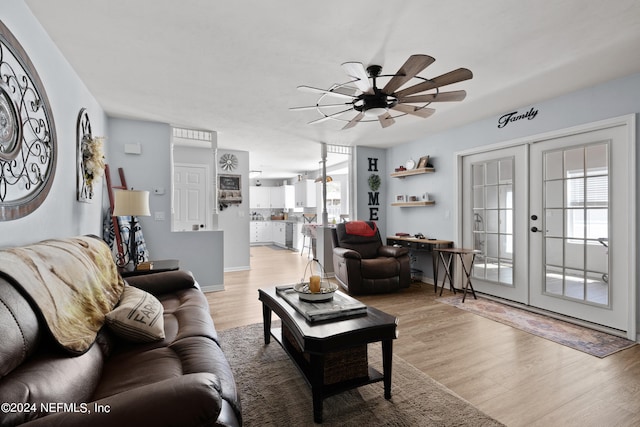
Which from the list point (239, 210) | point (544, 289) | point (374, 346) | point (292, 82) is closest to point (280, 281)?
point (239, 210)

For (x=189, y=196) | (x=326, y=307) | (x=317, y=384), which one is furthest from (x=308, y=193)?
(x=317, y=384)

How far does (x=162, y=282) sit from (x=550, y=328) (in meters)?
3.77

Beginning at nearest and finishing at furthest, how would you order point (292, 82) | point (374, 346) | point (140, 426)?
1. point (140, 426)
2. point (374, 346)
3. point (292, 82)

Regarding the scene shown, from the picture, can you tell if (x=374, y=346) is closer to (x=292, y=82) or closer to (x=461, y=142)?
(x=292, y=82)

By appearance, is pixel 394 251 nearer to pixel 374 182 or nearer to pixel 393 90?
pixel 374 182

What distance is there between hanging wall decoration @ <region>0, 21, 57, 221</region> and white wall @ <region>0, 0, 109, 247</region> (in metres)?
0.09

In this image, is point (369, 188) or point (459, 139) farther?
point (369, 188)

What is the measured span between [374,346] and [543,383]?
122cm

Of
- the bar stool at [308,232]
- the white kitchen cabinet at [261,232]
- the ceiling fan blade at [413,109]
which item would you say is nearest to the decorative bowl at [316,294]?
the ceiling fan blade at [413,109]

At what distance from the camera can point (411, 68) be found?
2.05 m

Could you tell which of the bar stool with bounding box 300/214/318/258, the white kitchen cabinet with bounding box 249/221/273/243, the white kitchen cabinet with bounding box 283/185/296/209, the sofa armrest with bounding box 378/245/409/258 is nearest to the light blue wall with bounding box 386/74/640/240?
the sofa armrest with bounding box 378/245/409/258

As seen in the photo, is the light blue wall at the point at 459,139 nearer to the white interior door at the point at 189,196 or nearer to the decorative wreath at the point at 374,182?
the decorative wreath at the point at 374,182

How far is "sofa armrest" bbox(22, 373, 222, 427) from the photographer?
835 millimetres

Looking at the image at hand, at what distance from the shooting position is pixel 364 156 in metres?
6.05
